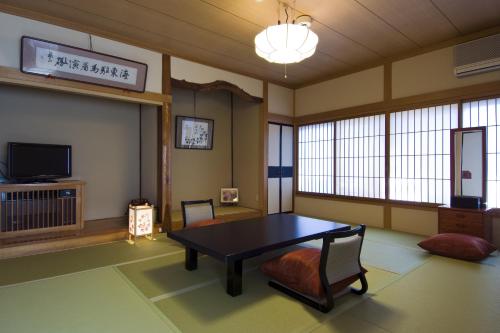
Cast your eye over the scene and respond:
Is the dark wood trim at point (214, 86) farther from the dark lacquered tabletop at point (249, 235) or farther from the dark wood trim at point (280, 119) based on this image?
the dark lacquered tabletop at point (249, 235)

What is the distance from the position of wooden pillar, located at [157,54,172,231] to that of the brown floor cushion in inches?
88.4

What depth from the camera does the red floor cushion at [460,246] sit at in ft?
9.90

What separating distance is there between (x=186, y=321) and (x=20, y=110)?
3.76 metres

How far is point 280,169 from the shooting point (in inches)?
235

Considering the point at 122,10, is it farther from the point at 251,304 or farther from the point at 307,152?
the point at 307,152

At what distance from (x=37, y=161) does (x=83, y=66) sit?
1.41m

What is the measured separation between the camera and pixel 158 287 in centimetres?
237

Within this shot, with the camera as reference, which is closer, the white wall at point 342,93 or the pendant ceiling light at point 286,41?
the pendant ceiling light at point 286,41

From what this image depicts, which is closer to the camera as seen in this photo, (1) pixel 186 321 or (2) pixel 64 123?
(1) pixel 186 321

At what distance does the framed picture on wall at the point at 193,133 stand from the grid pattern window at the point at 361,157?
8.40 ft

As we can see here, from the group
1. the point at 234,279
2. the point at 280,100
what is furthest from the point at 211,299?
the point at 280,100

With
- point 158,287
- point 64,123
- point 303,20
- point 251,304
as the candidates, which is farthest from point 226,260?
point 64,123

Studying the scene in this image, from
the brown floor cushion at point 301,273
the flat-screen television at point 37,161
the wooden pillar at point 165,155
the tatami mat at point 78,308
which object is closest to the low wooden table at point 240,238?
the brown floor cushion at point 301,273

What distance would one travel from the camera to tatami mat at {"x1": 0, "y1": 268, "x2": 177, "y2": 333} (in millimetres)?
1803
